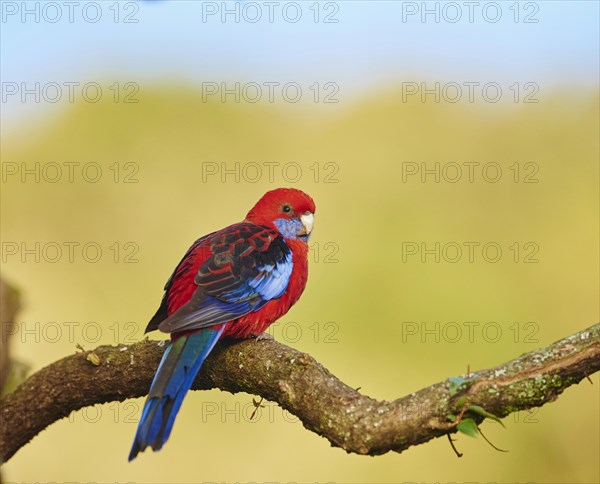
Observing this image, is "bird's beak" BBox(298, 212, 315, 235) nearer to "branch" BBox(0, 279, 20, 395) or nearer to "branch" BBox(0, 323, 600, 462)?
"branch" BBox(0, 323, 600, 462)

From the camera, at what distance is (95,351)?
13.4 ft

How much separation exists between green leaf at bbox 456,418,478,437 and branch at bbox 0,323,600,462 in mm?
32

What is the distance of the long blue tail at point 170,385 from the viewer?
329 centimetres

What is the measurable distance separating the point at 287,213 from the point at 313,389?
5.88 feet

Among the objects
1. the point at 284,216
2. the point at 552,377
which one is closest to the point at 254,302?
the point at 284,216

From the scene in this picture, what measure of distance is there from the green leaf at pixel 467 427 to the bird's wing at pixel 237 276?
146 cm

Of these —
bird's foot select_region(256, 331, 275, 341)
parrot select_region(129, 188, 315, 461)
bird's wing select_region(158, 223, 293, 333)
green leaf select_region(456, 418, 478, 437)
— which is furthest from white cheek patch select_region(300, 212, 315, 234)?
green leaf select_region(456, 418, 478, 437)

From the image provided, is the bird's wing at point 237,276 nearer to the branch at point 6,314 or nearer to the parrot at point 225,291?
the parrot at point 225,291

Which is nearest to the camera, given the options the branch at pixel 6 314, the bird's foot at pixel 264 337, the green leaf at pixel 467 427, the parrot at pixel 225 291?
the green leaf at pixel 467 427

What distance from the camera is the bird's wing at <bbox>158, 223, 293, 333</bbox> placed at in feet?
12.8

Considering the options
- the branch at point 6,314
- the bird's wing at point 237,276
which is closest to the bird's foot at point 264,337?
the bird's wing at point 237,276

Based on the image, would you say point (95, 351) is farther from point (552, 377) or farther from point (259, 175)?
point (259, 175)

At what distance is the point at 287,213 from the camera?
4906mm

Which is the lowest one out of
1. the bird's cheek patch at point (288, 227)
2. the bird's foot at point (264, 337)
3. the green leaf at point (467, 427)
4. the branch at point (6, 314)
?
the green leaf at point (467, 427)
